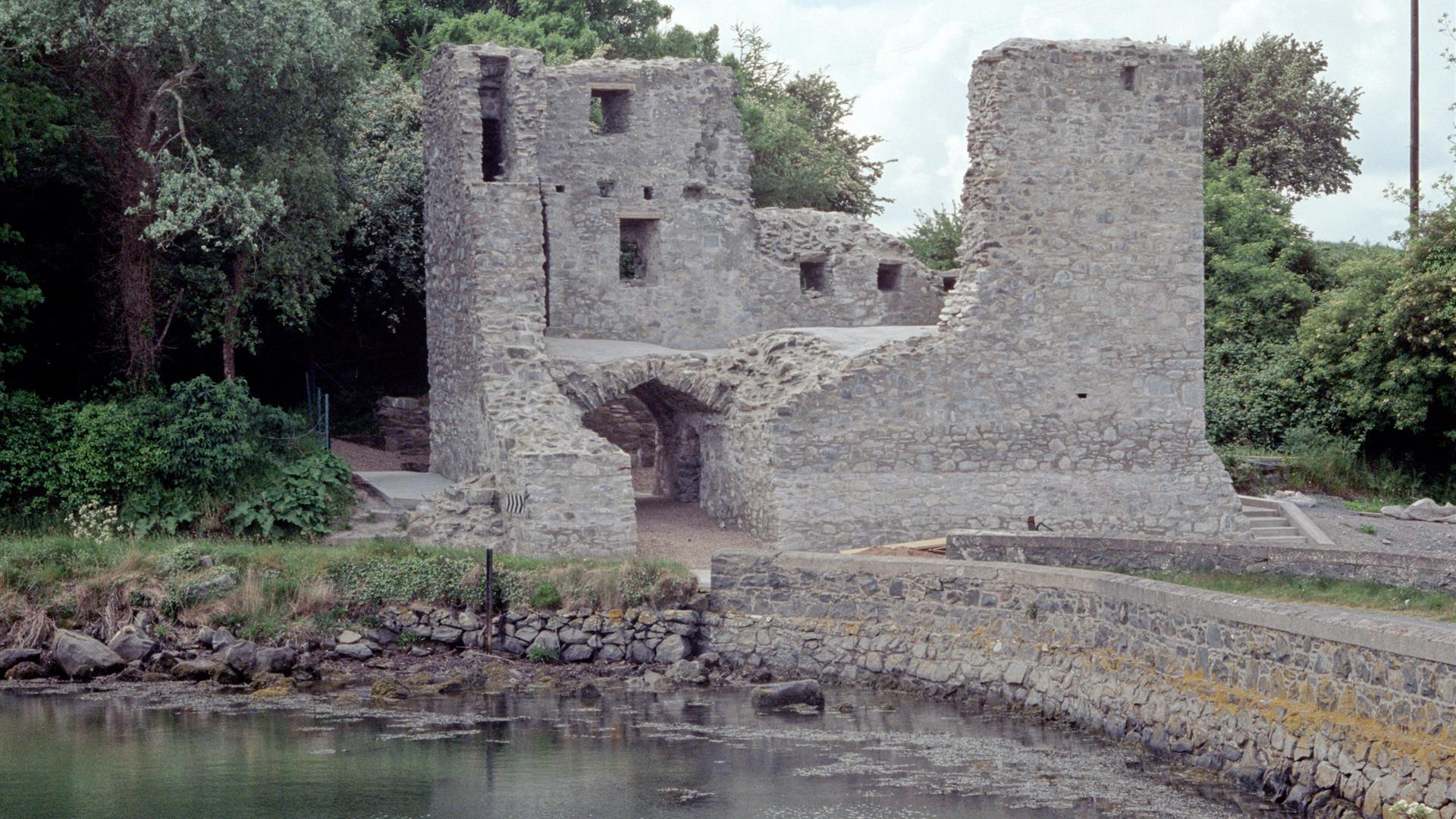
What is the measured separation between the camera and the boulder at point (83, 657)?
1630 cm

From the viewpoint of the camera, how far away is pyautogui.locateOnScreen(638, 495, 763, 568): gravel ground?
19.9 meters

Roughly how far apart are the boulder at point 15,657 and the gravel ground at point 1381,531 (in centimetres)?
1522

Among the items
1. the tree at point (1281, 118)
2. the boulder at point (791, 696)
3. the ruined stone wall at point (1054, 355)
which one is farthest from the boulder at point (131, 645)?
the tree at point (1281, 118)

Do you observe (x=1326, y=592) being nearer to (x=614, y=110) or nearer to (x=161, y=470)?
(x=161, y=470)

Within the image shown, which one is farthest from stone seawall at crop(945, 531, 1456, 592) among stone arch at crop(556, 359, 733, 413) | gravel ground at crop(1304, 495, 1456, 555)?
gravel ground at crop(1304, 495, 1456, 555)

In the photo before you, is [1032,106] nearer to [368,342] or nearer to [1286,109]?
[368,342]

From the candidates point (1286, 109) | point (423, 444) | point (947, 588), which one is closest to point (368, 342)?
point (423, 444)

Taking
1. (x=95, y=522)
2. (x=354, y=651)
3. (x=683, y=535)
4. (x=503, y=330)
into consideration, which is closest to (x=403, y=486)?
(x=503, y=330)

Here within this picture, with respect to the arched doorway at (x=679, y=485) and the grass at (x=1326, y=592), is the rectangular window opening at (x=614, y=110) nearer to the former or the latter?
the arched doorway at (x=679, y=485)

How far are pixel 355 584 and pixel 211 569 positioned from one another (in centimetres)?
148

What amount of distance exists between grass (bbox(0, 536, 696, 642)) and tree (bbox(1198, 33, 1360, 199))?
998 inches

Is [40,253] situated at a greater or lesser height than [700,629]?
greater

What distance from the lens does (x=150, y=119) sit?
70.6ft

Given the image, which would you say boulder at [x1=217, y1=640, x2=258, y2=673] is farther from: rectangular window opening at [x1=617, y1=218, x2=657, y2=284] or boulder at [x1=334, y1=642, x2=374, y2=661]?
rectangular window opening at [x1=617, y1=218, x2=657, y2=284]
